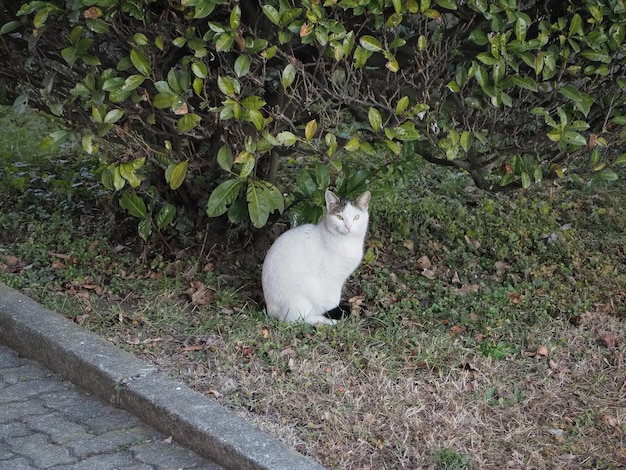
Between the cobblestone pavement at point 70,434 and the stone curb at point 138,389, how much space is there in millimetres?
59

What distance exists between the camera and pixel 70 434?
380cm

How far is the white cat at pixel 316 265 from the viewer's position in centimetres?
475

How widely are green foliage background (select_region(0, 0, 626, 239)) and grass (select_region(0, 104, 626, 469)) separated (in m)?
0.59

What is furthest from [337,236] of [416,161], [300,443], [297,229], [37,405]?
[37,405]

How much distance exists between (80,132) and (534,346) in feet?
8.96

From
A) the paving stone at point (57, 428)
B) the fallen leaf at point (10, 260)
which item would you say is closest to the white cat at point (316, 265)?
the paving stone at point (57, 428)

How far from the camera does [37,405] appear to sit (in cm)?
405

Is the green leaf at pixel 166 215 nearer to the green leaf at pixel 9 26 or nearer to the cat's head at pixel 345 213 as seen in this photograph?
the cat's head at pixel 345 213

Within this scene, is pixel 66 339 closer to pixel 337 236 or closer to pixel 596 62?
pixel 337 236

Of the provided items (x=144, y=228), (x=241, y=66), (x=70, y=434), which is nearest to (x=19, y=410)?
(x=70, y=434)

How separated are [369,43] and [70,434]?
233cm

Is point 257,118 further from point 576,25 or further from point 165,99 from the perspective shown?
point 576,25

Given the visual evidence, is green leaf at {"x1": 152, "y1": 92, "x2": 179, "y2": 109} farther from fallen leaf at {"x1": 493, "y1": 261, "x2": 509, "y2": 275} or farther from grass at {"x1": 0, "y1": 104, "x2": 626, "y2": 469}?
fallen leaf at {"x1": 493, "y1": 261, "x2": 509, "y2": 275}

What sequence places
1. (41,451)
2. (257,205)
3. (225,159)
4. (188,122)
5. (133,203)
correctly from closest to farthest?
(41,451) < (188,122) < (225,159) < (257,205) < (133,203)
